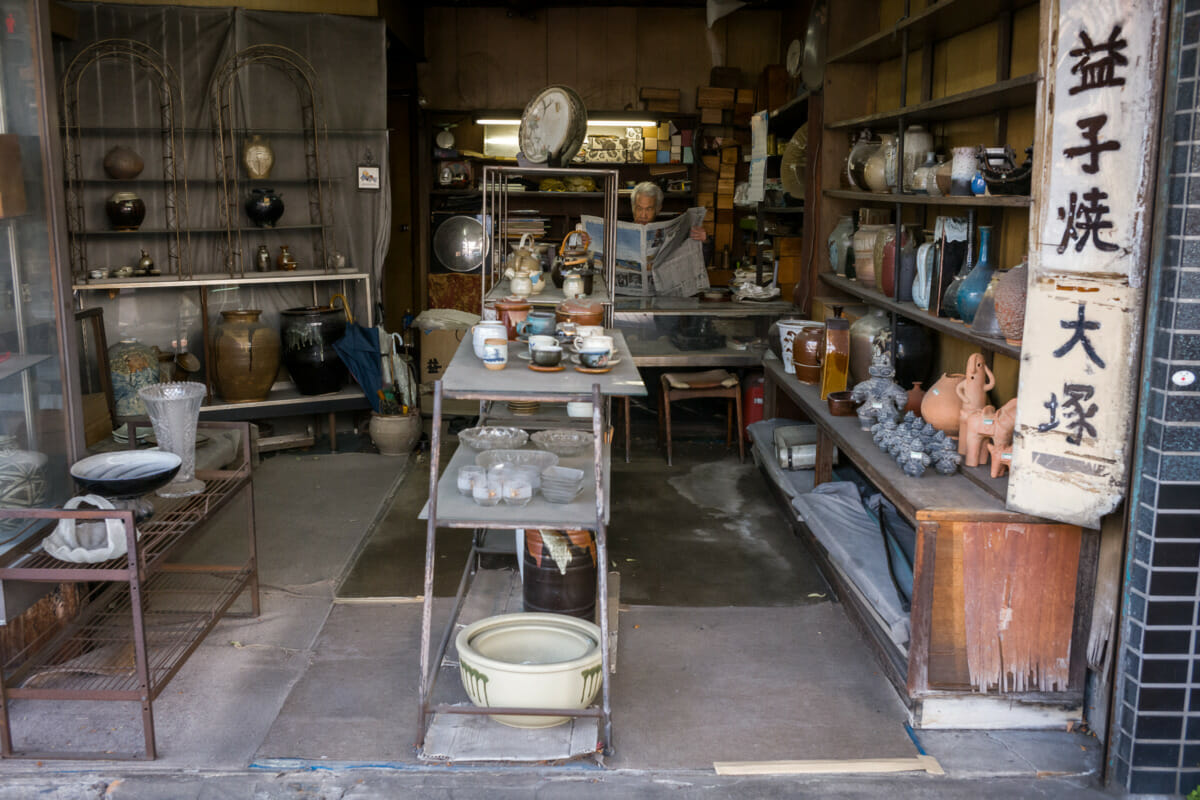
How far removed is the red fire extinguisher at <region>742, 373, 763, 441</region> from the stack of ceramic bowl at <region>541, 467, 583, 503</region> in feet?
10.6

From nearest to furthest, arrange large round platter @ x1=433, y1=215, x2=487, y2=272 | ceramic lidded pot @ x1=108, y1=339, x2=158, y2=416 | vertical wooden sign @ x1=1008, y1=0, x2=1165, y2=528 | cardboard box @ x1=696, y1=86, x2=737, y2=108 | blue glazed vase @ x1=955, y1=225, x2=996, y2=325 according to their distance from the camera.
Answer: vertical wooden sign @ x1=1008, y1=0, x2=1165, y2=528
blue glazed vase @ x1=955, y1=225, x2=996, y2=325
ceramic lidded pot @ x1=108, y1=339, x2=158, y2=416
cardboard box @ x1=696, y1=86, x2=737, y2=108
large round platter @ x1=433, y1=215, x2=487, y2=272

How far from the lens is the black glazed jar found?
624 cm

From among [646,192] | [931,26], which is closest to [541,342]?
[931,26]

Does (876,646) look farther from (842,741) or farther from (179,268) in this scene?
(179,268)

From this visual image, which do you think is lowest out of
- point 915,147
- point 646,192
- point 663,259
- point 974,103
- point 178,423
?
point 178,423

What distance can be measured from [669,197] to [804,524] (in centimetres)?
478

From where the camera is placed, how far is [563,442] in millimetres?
3451

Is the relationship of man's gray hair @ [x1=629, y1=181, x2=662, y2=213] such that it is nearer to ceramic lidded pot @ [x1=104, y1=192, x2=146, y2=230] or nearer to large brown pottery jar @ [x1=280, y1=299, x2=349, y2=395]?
large brown pottery jar @ [x1=280, y1=299, x2=349, y2=395]

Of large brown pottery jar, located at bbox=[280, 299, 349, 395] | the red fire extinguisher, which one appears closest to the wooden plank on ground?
the red fire extinguisher

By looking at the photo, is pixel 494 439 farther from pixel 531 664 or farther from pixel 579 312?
pixel 531 664

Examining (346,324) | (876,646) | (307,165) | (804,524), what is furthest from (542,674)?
(307,165)

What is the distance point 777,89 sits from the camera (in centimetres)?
830

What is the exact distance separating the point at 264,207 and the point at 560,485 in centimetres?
402

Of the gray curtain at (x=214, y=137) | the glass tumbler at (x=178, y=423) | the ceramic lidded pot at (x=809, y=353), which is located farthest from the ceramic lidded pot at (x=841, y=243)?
the glass tumbler at (x=178, y=423)
